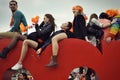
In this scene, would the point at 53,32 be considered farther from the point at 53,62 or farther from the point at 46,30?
the point at 53,62

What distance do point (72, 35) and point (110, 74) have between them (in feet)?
4.73

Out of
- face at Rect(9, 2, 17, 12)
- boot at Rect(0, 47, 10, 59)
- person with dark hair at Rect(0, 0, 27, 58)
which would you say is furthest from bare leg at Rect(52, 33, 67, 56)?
face at Rect(9, 2, 17, 12)

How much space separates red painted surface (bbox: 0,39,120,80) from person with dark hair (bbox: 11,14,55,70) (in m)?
0.18

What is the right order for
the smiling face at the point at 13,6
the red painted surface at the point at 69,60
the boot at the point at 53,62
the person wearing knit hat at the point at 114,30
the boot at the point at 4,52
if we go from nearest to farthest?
the boot at the point at 53,62
the red painted surface at the point at 69,60
the boot at the point at 4,52
the person wearing knit hat at the point at 114,30
the smiling face at the point at 13,6

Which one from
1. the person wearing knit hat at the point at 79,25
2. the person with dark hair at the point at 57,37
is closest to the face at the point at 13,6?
the person with dark hair at the point at 57,37

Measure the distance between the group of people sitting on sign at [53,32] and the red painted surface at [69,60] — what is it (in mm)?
171

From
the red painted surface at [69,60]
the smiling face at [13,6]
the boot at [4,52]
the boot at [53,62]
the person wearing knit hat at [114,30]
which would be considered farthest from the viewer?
the smiling face at [13,6]

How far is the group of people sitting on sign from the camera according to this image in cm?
897

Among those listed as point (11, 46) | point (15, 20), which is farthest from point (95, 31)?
point (11, 46)

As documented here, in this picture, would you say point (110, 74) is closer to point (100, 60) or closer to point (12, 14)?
point (100, 60)

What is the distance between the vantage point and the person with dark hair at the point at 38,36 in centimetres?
896

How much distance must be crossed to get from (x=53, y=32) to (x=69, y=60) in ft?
2.82

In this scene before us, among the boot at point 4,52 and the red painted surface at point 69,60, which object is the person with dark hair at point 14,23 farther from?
the red painted surface at point 69,60

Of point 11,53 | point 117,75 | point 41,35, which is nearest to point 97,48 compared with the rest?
point 117,75
